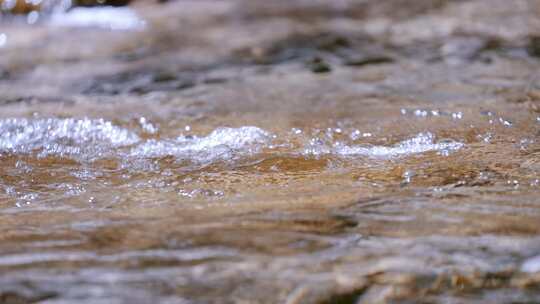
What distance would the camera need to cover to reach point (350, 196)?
5.74ft

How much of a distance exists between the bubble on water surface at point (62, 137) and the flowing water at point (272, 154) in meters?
0.01

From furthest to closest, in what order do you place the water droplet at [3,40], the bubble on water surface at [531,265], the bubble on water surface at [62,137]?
1. the water droplet at [3,40]
2. the bubble on water surface at [62,137]
3. the bubble on water surface at [531,265]

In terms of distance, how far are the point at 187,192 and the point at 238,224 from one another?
0.36 m

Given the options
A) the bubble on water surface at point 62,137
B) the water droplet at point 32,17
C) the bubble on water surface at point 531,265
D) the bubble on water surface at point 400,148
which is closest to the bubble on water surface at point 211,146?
the bubble on water surface at point 62,137

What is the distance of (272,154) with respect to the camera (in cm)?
226

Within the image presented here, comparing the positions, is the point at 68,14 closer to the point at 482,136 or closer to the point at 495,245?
the point at 482,136

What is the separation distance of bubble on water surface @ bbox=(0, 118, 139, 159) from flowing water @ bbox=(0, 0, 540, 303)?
0.01 meters

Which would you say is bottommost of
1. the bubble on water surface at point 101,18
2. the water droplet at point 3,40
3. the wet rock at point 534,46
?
the wet rock at point 534,46

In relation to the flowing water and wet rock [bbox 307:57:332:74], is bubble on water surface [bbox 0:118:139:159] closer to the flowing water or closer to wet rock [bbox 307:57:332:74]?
the flowing water

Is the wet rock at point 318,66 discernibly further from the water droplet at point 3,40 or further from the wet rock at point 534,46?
the water droplet at point 3,40

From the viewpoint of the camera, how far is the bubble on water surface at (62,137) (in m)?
2.50

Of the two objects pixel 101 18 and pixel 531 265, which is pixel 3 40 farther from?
pixel 531 265

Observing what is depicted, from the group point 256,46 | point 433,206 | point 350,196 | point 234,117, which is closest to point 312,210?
point 350,196

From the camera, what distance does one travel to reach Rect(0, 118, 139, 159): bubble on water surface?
2.50m
